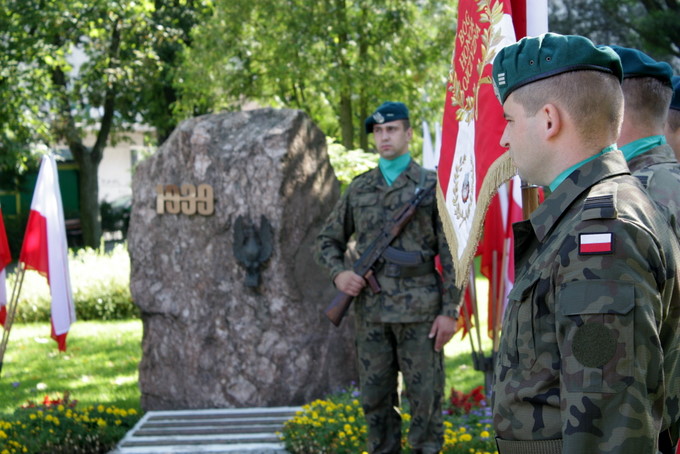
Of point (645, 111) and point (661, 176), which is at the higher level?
point (645, 111)

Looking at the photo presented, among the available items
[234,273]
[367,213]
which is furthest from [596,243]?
[234,273]

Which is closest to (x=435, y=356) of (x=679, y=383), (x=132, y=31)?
(x=679, y=383)

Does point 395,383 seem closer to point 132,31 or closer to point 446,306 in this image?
point 446,306

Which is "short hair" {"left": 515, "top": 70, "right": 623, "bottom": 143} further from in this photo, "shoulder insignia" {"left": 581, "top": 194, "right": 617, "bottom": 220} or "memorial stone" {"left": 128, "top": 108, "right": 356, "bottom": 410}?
"memorial stone" {"left": 128, "top": 108, "right": 356, "bottom": 410}

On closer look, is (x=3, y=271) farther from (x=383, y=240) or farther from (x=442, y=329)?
(x=442, y=329)

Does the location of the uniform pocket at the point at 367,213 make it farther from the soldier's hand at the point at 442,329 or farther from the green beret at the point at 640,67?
the green beret at the point at 640,67

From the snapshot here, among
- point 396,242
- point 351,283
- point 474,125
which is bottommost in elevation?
point 351,283

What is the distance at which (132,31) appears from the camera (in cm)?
1662

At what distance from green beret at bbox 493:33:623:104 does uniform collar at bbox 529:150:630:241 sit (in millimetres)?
188

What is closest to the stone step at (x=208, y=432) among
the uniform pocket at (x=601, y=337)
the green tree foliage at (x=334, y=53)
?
the uniform pocket at (x=601, y=337)

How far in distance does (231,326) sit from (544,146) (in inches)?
173

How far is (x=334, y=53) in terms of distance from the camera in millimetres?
12938

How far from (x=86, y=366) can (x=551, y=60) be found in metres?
7.03

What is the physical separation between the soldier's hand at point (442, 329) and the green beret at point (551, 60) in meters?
2.56
